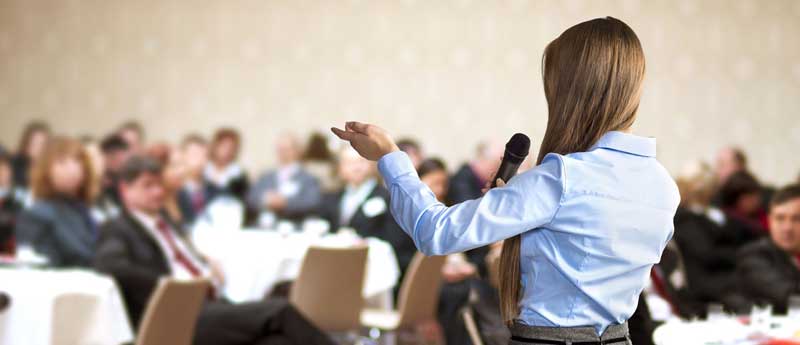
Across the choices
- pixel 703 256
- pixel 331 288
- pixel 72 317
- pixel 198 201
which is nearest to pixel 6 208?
pixel 198 201

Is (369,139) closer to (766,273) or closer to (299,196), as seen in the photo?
(766,273)

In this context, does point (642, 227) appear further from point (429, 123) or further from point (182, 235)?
point (429, 123)

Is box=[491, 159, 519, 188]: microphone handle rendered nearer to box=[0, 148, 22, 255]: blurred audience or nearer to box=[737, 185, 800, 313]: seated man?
box=[737, 185, 800, 313]: seated man

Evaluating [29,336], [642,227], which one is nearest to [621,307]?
[642,227]

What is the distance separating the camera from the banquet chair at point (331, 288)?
531 centimetres

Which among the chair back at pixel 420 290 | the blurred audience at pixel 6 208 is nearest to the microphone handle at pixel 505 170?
the chair back at pixel 420 290

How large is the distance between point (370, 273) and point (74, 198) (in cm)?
175

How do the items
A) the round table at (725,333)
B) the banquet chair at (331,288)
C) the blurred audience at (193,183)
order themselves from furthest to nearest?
1. the blurred audience at (193,183)
2. the banquet chair at (331,288)
3. the round table at (725,333)

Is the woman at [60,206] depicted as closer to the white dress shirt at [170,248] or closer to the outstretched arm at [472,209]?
the white dress shirt at [170,248]

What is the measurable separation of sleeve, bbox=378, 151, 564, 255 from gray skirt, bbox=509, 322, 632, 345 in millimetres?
183

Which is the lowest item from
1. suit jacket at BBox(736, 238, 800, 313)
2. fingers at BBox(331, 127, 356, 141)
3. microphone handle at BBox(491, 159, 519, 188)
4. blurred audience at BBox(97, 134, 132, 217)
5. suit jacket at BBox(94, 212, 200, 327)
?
blurred audience at BBox(97, 134, 132, 217)

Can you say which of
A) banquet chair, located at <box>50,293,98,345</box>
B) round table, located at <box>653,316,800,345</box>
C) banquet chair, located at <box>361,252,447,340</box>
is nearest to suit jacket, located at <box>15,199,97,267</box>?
banquet chair, located at <box>361,252,447,340</box>

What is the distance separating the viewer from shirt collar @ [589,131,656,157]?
1.80m

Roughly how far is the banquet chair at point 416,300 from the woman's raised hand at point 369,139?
12.6 ft
